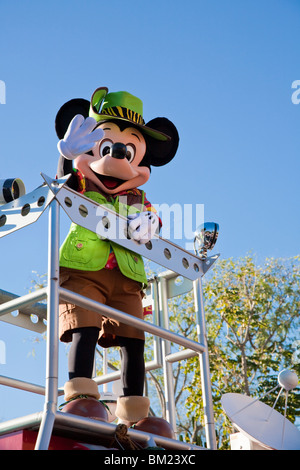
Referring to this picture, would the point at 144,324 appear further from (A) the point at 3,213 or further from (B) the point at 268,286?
(B) the point at 268,286

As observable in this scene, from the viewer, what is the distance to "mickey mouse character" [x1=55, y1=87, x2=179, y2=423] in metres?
3.32

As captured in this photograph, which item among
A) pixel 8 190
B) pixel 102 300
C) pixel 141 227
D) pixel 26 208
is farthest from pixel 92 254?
pixel 26 208

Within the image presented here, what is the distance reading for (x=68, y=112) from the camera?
4.21m

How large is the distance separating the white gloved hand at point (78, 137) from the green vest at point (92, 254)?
519mm

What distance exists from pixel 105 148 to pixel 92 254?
791mm

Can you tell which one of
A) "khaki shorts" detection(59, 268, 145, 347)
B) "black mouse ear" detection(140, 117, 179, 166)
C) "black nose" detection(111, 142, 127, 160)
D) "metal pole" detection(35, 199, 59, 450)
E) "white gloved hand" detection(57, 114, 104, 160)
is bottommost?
"metal pole" detection(35, 199, 59, 450)

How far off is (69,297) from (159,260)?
80 centimetres

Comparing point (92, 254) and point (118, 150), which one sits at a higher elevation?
point (118, 150)

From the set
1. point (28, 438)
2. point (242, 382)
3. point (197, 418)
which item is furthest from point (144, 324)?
point (242, 382)

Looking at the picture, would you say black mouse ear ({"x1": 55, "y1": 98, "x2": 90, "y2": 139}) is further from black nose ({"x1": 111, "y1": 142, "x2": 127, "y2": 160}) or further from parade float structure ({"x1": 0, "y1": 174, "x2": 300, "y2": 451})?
parade float structure ({"x1": 0, "y1": 174, "x2": 300, "y2": 451})

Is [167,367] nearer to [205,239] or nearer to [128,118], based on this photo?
[205,239]

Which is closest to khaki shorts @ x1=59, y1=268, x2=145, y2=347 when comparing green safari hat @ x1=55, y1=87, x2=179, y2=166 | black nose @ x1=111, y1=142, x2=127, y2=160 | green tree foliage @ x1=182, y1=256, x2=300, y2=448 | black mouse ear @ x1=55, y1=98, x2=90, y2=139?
black nose @ x1=111, y1=142, x2=127, y2=160

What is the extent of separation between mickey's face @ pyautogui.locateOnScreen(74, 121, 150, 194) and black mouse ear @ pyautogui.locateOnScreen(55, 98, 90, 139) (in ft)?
0.96

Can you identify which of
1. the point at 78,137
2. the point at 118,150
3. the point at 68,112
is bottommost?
the point at 78,137
